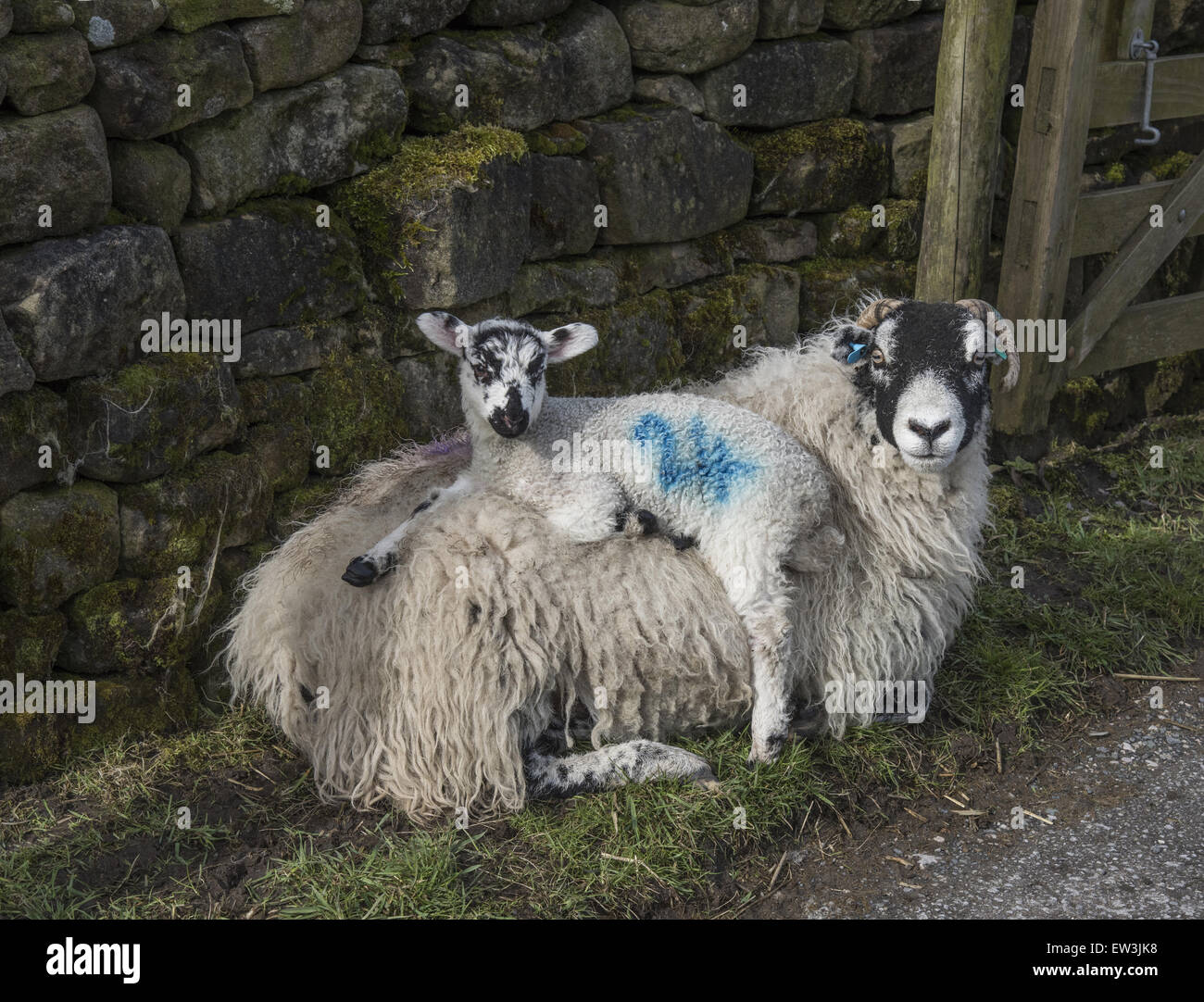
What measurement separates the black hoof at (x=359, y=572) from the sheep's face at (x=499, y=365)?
2.00ft

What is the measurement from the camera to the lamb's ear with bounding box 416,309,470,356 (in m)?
4.07

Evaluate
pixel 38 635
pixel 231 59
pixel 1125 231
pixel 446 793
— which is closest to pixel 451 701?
pixel 446 793

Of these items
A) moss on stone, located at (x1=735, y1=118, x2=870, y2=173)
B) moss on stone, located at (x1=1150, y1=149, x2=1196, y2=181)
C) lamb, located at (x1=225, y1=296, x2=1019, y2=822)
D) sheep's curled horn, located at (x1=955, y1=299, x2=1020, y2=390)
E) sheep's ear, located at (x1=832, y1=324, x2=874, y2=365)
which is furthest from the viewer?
moss on stone, located at (x1=1150, y1=149, x2=1196, y2=181)

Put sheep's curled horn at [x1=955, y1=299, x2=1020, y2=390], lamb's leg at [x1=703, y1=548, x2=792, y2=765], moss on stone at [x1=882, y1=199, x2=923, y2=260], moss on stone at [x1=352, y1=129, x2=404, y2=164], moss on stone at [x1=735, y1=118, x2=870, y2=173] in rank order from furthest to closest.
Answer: moss on stone at [x1=882, y1=199, x2=923, y2=260] → moss on stone at [x1=735, y1=118, x2=870, y2=173] → moss on stone at [x1=352, y1=129, x2=404, y2=164] → sheep's curled horn at [x1=955, y1=299, x2=1020, y2=390] → lamb's leg at [x1=703, y1=548, x2=792, y2=765]

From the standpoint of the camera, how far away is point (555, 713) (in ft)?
14.4

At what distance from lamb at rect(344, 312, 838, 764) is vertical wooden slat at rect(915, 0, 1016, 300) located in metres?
2.06

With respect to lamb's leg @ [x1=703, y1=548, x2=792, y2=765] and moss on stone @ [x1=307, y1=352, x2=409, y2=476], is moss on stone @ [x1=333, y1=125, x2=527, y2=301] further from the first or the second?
lamb's leg @ [x1=703, y1=548, x2=792, y2=765]

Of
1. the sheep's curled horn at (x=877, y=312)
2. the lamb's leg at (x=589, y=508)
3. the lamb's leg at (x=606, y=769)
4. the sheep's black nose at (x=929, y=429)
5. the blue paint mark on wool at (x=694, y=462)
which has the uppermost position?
the sheep's curled horn at (x=877, y=312)

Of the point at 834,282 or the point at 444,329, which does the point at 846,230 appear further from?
the point at 444,329

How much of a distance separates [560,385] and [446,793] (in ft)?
6.26

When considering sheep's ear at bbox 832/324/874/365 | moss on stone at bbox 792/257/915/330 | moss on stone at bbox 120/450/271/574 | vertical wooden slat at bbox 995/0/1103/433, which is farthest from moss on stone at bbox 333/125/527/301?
vertical wooden slat at bbox 995/0/1103/433

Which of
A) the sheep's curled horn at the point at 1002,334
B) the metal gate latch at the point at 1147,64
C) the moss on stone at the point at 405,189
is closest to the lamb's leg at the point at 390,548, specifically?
the moss on stone at the point at 405,189

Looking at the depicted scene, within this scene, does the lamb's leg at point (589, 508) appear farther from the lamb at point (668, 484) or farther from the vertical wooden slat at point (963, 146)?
the vertical wooden slat at point (963, 146)

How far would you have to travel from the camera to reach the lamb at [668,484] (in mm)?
4188
